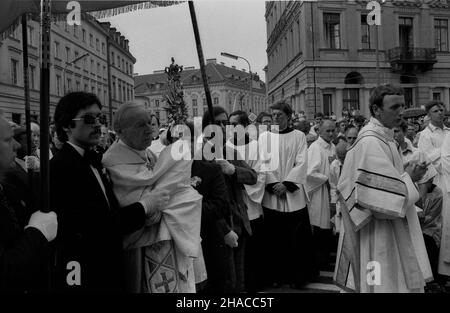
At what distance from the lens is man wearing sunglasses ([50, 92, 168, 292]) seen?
7.87 ft

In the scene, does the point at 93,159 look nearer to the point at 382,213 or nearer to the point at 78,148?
the point at 78,148

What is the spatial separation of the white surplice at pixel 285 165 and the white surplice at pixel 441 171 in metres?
1.46

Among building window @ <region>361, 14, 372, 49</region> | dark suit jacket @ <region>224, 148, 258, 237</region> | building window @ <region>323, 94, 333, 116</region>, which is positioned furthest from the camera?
building window @ <region>323, 94, 333, 116</region>

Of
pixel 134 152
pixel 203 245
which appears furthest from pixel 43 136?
pixel 203 245

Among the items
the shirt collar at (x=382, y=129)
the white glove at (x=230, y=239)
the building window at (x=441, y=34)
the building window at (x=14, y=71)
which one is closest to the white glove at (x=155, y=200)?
the white glove at (x=230, y=239)

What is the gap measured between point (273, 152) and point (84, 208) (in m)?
3.26

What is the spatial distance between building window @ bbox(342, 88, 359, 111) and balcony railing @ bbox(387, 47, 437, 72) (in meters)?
3.23

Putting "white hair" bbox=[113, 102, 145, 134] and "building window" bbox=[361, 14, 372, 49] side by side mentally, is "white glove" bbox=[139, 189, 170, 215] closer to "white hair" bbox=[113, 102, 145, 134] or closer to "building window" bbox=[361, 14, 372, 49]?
"white hair" bbox=[113, 102, 145, 134]

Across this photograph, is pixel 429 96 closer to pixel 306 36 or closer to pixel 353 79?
pixel 353 79

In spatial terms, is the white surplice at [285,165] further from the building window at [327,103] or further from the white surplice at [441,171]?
the building window at [327,103]

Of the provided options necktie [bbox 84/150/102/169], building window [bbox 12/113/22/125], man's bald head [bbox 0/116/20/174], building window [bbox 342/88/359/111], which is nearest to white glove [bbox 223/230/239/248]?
necktie [bbox 84/150/102/169]

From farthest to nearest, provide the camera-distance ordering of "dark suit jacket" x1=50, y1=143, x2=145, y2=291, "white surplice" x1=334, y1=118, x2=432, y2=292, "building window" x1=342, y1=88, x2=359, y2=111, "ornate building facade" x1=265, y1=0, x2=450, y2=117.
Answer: "building window" x1=342, y1=88, x2=359, y2=111
"ornate building facade" x1=265, y1=0, x2=450, y2=117
"white surplice" x1=334, y1=118, x2=432, y2=292
"dark suit jacket" x1=50, y1=143, x2=145, y2=291

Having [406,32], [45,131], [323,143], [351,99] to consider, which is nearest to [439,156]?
[323,143]

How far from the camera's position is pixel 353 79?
20.1 metres
